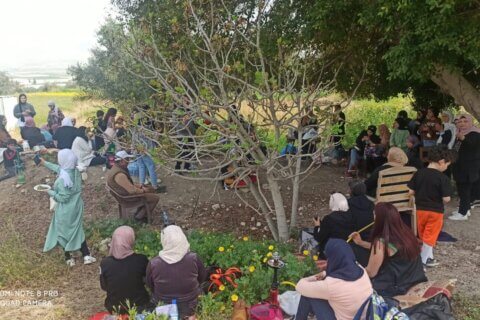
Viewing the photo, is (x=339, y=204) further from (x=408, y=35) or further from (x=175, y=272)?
(x=408, y=35)

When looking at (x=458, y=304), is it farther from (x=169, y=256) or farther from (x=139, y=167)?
(x=139, y=167)

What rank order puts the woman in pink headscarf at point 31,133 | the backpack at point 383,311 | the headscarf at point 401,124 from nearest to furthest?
the backpack at point 383,311, the headscarf at point 401,124, the woman in pink headscarf at point 31,133

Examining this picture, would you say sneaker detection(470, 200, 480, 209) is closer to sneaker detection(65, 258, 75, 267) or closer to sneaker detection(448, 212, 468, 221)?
sneaker detection(448, 212, 468, 221)

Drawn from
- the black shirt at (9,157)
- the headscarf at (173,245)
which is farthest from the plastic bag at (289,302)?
the black shirt at (9,157)

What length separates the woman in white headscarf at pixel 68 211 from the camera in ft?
19.8

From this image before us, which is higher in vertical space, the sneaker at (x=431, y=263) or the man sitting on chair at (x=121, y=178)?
the man sitting on chair at (x=121, y=178)

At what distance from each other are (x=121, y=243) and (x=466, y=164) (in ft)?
18.2

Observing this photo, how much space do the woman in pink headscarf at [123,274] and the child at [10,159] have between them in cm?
711

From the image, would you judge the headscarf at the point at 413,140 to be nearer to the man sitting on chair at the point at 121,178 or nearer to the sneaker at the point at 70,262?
the man sitting on chair at the point at 121,178

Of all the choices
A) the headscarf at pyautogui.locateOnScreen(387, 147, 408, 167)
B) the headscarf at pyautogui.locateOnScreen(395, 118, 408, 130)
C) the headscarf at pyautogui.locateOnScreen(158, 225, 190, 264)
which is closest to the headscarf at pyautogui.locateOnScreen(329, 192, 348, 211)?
the headscarf at pyautogui.locateOnScreen(387, 147, 408, 167)

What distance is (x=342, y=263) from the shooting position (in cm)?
353

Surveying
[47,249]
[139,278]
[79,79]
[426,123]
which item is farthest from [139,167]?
[79,79]

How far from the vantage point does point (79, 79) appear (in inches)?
845

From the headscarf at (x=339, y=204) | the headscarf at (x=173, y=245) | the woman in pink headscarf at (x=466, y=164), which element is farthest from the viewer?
the woman in pink headscarf at (x=466, y=164)
